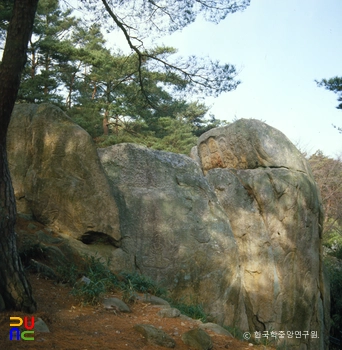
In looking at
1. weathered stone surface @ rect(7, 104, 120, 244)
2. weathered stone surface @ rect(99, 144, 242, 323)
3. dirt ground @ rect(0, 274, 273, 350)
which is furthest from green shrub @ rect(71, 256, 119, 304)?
weathered stone surface @ rect(99, 144, 242, 323)

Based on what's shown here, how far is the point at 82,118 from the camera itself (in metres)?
16.2

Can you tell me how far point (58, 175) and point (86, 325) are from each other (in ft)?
10.2

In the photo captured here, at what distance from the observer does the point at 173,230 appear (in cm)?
741

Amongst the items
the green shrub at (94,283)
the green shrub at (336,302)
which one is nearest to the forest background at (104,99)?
the green shrub at (336,302)

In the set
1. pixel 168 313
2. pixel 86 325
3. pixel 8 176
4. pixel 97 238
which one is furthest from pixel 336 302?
pixel 8 176

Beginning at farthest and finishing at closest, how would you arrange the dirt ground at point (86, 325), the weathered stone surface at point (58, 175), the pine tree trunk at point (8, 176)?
1. the weathered stone surface at point (58, 175)
2. the pine tree trunk at point (8, 176)
3. the dirt ground at point (86, 325)

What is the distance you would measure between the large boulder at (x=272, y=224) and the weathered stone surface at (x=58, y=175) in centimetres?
357

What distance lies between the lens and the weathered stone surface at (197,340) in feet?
12.0

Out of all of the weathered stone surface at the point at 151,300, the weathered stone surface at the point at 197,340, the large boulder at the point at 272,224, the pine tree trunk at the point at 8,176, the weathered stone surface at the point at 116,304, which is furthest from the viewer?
the large boulder at the point at 272,224

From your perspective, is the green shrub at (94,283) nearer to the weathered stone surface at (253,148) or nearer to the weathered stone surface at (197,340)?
the weathered stone surface at (197,340)

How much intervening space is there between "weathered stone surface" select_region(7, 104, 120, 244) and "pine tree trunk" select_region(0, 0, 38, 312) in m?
2.72

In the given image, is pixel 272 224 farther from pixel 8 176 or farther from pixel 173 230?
pixel 8 176

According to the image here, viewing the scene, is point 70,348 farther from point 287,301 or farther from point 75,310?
point 287,301

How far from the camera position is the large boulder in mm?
9062
